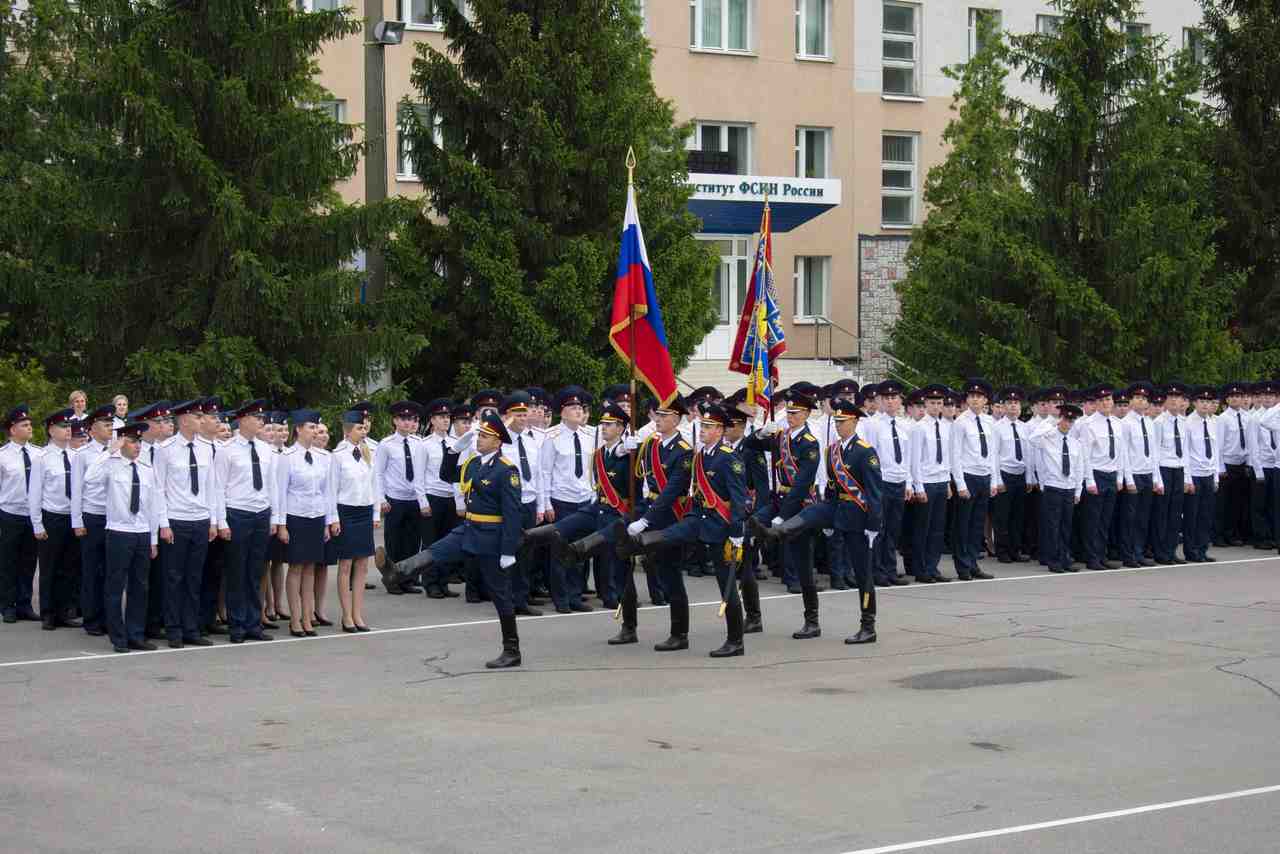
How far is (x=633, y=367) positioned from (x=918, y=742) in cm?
483

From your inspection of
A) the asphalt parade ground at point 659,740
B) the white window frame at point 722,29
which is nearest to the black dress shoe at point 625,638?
the asphalt parade ground at point 659,740

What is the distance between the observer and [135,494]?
1372cm

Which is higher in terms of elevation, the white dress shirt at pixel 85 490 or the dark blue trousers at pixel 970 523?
the white dress shirt at pixel 85 490

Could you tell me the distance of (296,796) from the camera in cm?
887

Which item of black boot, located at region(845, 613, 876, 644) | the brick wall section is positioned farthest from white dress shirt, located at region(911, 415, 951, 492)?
the brick wall section

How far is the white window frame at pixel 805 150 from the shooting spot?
42281 millimetres

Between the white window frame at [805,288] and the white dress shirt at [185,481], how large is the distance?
29051mm

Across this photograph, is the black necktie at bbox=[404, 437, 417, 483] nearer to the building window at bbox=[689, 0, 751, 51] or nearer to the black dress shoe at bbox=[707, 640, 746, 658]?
the black dress shoe at bbox=[707, 640, 746, 658]

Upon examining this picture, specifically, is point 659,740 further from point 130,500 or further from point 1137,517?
point 1137,517

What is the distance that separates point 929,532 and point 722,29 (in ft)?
79.5

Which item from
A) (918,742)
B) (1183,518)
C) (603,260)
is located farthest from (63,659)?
(1183,518)

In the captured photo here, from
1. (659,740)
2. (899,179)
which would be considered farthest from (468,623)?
(899,179)

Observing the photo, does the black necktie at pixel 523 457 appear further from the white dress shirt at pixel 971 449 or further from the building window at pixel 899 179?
the building window at pixel 899 179

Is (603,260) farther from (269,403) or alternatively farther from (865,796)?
(865,796)
